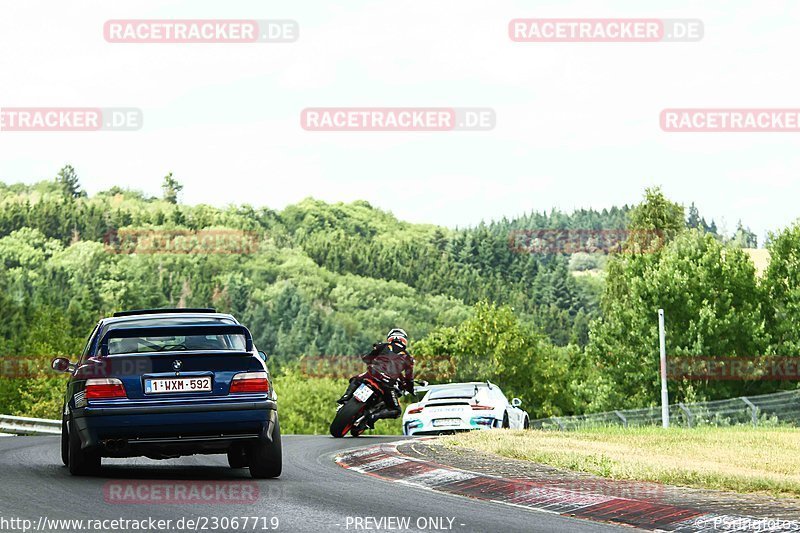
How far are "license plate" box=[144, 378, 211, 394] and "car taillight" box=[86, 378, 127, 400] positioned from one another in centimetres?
26

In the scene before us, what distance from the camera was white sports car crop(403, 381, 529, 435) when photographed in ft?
73.0

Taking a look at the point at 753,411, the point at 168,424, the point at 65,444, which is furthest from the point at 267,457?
the point at 753,411

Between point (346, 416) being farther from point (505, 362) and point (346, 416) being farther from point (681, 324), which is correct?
point (505, 362)

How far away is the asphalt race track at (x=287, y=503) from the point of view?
9336mm

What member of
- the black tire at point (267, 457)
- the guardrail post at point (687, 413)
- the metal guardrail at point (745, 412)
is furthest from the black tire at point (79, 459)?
the guardrail post at point (687, 413)

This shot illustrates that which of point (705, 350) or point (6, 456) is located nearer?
point (6, 456)

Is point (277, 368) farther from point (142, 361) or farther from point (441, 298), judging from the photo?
point (142, 361)

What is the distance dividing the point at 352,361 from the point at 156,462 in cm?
14068

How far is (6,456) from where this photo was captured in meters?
16.2

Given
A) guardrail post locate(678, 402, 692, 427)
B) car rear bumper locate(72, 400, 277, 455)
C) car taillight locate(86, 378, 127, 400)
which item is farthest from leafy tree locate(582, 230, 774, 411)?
car taillight locate(86, 378, 127, 400)

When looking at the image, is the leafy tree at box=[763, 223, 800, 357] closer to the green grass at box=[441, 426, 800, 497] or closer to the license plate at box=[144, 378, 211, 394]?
the green grass at box=[441, 426, 800, 497]

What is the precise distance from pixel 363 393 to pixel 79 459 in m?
8.62

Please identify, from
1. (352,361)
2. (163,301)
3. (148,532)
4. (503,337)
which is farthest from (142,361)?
(163,301)

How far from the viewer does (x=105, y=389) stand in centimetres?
1182
